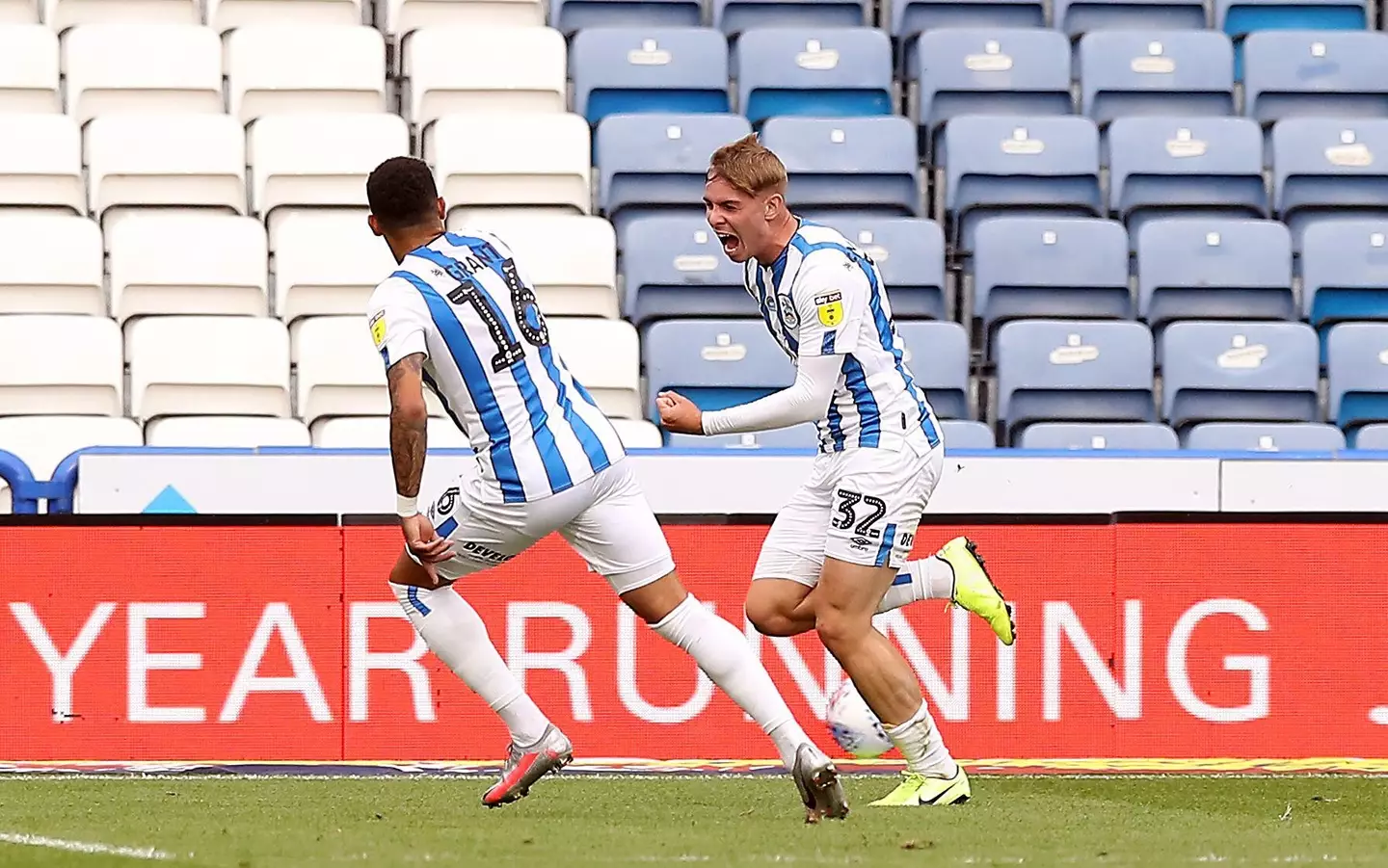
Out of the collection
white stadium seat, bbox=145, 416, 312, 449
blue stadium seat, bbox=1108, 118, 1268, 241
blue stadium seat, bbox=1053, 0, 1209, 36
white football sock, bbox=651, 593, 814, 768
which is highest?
blue stadium seat, bbox=1053, 0, 1209, 36

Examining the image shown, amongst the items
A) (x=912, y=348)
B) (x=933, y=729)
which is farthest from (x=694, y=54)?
(x=933, y=729)

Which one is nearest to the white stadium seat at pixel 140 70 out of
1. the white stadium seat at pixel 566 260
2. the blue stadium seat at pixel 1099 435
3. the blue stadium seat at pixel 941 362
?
the white stadium seat at pixel 566 260

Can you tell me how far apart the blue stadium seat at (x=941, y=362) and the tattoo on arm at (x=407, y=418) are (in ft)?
16.7

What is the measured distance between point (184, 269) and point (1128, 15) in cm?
591

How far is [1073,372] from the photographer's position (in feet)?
34.7

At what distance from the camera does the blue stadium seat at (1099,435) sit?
1014cm

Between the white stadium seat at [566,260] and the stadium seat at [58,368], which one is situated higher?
the white stadium seat at [566,260]

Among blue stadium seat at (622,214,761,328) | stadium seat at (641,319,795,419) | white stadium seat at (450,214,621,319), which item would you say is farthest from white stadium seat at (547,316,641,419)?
blue stadium seat at (622,214,761,328)

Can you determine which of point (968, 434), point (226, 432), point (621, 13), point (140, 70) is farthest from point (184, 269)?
point (968, 434)

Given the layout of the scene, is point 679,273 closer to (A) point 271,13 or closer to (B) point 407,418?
(A) point 271,13

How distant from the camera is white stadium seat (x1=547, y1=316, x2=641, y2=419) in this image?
10094 mm

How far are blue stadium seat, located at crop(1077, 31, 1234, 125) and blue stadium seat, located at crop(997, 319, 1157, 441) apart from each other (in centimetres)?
222

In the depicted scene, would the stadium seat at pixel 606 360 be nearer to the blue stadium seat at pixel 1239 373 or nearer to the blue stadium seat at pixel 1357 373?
the blue stadium seat at pixel 1239 373

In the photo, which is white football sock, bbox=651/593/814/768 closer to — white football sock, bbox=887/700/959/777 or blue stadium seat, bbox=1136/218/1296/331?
white football sock, bbox=887/700/959/777
